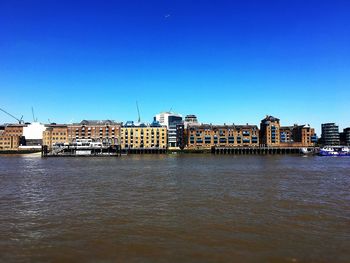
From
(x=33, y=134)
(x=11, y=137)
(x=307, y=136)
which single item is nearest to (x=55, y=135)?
(x=33, y=134)

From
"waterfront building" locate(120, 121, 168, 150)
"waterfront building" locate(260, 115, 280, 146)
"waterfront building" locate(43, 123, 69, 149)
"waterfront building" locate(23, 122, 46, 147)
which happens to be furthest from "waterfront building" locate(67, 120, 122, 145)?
"waterfront building" locate(260, 115, 280, 146)

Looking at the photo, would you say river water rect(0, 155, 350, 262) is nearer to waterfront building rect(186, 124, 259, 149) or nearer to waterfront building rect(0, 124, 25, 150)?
waterfront building rect(186, 124, 259, 149)

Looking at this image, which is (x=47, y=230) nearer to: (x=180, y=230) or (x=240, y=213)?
(x=180, y=230)

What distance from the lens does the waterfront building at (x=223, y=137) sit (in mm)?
176875

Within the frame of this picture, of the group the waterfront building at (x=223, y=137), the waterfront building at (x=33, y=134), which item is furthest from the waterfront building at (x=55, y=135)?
the waterfront building at (x=223, y=137)

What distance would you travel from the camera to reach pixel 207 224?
55.4 feet

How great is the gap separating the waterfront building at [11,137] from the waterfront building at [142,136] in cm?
6478

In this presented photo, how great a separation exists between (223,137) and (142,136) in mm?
45957

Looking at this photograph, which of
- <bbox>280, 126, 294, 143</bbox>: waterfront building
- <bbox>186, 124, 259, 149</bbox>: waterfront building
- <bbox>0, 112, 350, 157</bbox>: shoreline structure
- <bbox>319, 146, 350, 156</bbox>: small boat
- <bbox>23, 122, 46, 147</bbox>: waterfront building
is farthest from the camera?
<bbox>23, 122, 46, 147</bbox>: waterfront building

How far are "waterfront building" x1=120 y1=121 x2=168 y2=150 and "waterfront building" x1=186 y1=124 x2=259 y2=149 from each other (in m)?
16.0

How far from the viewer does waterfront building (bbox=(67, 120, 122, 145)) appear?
565 feet

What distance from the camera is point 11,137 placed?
615ft

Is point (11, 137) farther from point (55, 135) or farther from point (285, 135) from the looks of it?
point (285, 135)

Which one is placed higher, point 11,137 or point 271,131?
point 271,131
